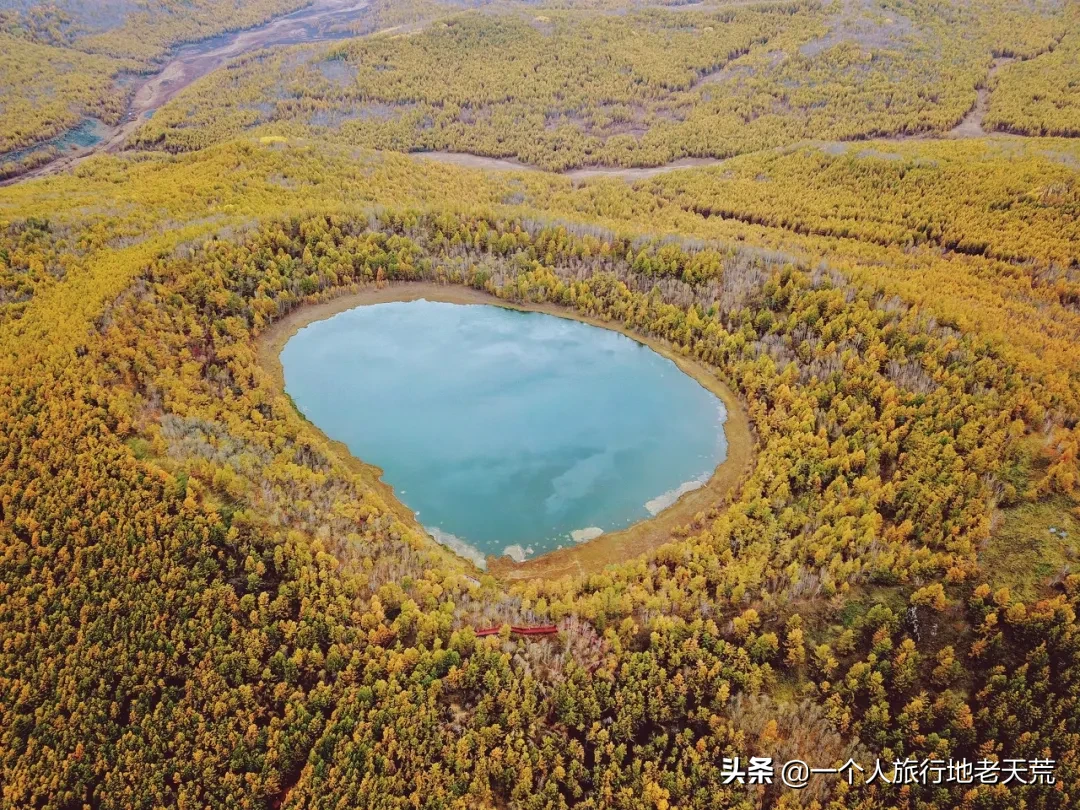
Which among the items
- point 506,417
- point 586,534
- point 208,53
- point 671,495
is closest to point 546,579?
point 586,534

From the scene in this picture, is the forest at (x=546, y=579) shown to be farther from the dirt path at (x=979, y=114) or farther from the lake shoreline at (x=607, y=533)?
the dirt path at (x=979, y=114)

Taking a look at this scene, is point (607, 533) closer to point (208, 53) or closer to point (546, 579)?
point (546, 579)

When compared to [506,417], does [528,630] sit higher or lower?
lower

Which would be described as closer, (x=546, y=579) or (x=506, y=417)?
(x=546, y=579)

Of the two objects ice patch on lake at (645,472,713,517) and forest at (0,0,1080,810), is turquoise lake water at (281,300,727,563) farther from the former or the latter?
forest at (0,0,1080,810)

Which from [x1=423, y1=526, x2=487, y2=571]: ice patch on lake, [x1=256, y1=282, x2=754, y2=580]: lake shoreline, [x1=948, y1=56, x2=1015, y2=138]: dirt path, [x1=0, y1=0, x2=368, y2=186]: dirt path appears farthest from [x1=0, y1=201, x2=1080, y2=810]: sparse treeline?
[x1=0, y1=0, x2=368, y2=186]: dirt path

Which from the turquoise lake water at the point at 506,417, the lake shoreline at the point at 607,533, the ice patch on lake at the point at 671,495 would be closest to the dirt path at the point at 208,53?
the lake shoreline at the point at 607,533
